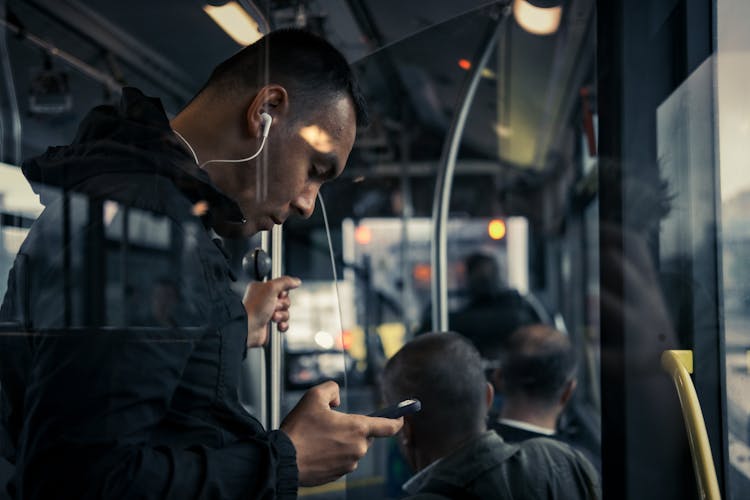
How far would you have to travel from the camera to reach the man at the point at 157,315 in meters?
0.95

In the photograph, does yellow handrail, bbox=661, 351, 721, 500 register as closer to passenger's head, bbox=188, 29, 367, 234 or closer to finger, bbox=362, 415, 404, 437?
finger, bbox=362, 415, 404, 437

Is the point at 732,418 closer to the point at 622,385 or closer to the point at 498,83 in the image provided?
the point at 622,385

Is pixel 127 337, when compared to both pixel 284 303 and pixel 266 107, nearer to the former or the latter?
pixel 266 107

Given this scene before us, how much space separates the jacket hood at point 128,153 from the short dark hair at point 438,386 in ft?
2.80

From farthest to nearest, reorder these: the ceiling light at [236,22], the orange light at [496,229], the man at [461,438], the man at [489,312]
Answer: the orange light at [496,229] → the man at [489,312] → the man at [461,438] → the ceiling light at [236,22]

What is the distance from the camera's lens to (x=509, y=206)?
7.49 meters

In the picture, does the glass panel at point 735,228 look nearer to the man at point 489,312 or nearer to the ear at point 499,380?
the ear at point 499,380

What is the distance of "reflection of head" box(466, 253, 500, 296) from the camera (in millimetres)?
5328

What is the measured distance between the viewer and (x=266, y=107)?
1297 mm

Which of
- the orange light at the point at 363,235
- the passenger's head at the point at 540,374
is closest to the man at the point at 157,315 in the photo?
the passenger's head at the point at 540,374

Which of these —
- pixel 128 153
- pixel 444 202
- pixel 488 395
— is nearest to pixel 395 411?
pixel 128 153

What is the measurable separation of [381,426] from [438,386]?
2.40 ft

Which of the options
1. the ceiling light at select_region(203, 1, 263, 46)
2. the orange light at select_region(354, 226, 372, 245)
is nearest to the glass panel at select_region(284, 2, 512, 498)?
the orange light at select_region(354, 226, 372, 245)

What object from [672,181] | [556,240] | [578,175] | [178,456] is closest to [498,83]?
[578,175]
